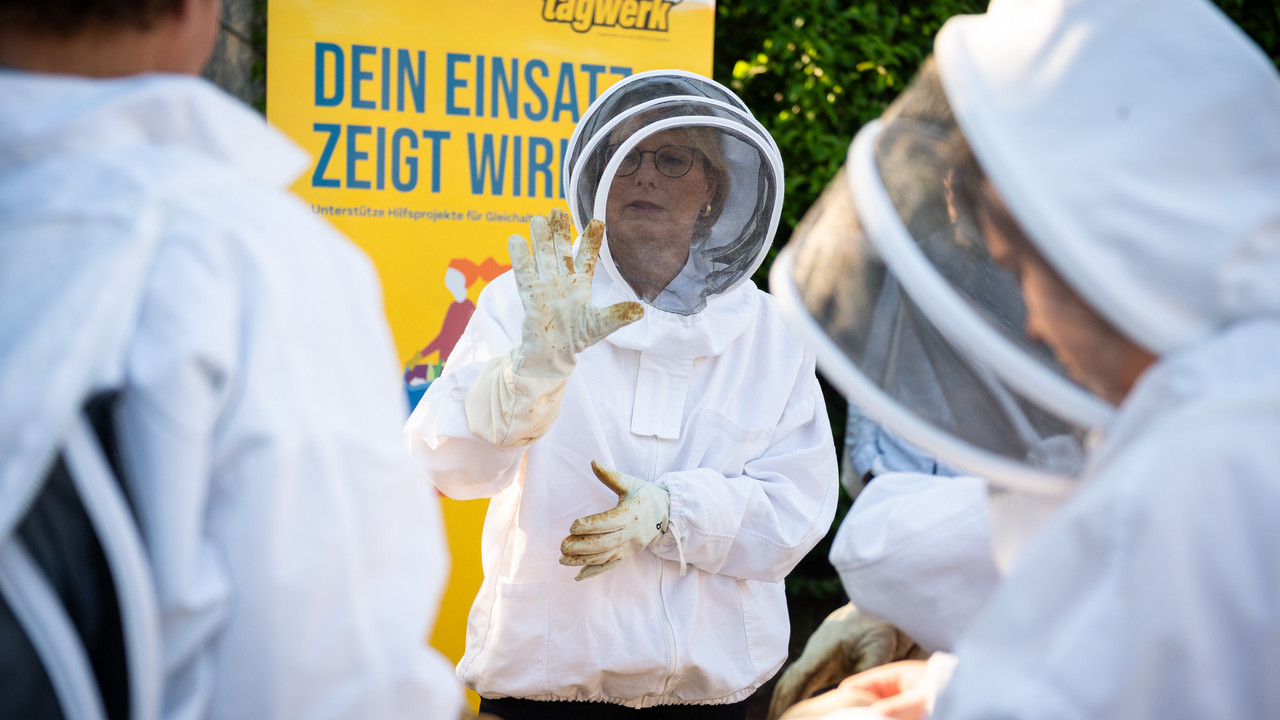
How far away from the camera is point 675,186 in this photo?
2584mm

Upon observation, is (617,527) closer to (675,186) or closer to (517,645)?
(517,645)

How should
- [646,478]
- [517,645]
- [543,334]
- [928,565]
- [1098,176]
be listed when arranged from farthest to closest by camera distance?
[646,478] → [517,645] → [543,334] → [928,565] → [1098,176]

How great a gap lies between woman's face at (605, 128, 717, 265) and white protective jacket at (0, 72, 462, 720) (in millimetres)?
1546

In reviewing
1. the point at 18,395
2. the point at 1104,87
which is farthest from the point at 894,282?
the point at 18,395

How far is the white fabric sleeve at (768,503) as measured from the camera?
227 centimetres

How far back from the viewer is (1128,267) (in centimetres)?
95

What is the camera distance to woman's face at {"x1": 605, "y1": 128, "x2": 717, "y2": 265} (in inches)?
99.0

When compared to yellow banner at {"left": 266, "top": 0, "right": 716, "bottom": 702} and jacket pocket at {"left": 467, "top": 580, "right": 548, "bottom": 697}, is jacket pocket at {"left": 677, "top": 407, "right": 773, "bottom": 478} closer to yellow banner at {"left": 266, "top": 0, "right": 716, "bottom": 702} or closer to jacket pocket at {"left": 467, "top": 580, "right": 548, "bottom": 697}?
jacket pocket at {"left": 467, "top": 580, "right": 548, "bottom": 697}

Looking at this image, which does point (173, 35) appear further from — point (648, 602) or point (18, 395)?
point (648, 602)

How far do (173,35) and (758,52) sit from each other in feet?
13.0

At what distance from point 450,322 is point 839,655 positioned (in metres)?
2.32

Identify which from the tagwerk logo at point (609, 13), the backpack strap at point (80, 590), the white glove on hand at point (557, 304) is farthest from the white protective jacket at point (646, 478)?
the tagwerk logo at point (609, 13)

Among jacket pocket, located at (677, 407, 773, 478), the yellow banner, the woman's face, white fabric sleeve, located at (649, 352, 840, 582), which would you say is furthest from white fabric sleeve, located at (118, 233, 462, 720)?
the yellow banner

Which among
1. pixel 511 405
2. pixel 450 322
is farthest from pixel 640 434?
pixel 450 322
